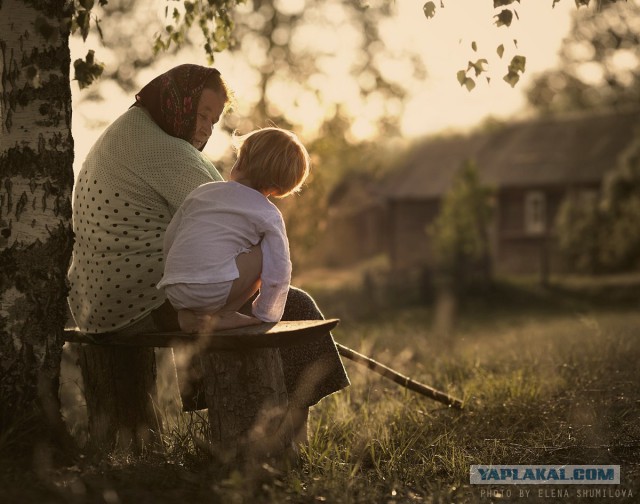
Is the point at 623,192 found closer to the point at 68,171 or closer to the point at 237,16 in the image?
the point at 237,16

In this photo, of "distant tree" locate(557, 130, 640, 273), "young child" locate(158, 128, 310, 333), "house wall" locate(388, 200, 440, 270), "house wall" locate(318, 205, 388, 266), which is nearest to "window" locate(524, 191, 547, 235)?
"distant tree" locate(557, 130, 640, 273)

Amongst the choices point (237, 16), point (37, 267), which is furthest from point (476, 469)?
point (237, 16)

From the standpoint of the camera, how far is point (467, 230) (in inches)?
853

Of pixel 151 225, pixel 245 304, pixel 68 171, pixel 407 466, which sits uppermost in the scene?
pixel 68 171

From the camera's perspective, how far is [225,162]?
9.59m

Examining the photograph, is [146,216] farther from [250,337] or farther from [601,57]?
[601,57]

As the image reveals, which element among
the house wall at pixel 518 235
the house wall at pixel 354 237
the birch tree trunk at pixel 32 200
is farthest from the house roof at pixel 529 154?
the birch tree trunk at pixel 32 200

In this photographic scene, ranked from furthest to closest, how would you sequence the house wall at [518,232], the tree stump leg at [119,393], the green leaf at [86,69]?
the house wall at [518,232], the green leaf at [86,69], the tree stump leg at [119,393]

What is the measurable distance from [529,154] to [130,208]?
87.7 ft

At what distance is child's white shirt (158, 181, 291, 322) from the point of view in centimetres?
353

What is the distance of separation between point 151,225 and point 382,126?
16786 mm

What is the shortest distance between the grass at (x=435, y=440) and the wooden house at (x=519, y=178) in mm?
19613

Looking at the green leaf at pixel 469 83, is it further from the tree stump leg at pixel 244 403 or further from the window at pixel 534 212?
the window at pixel 534 212

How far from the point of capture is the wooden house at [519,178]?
27.4 metres
